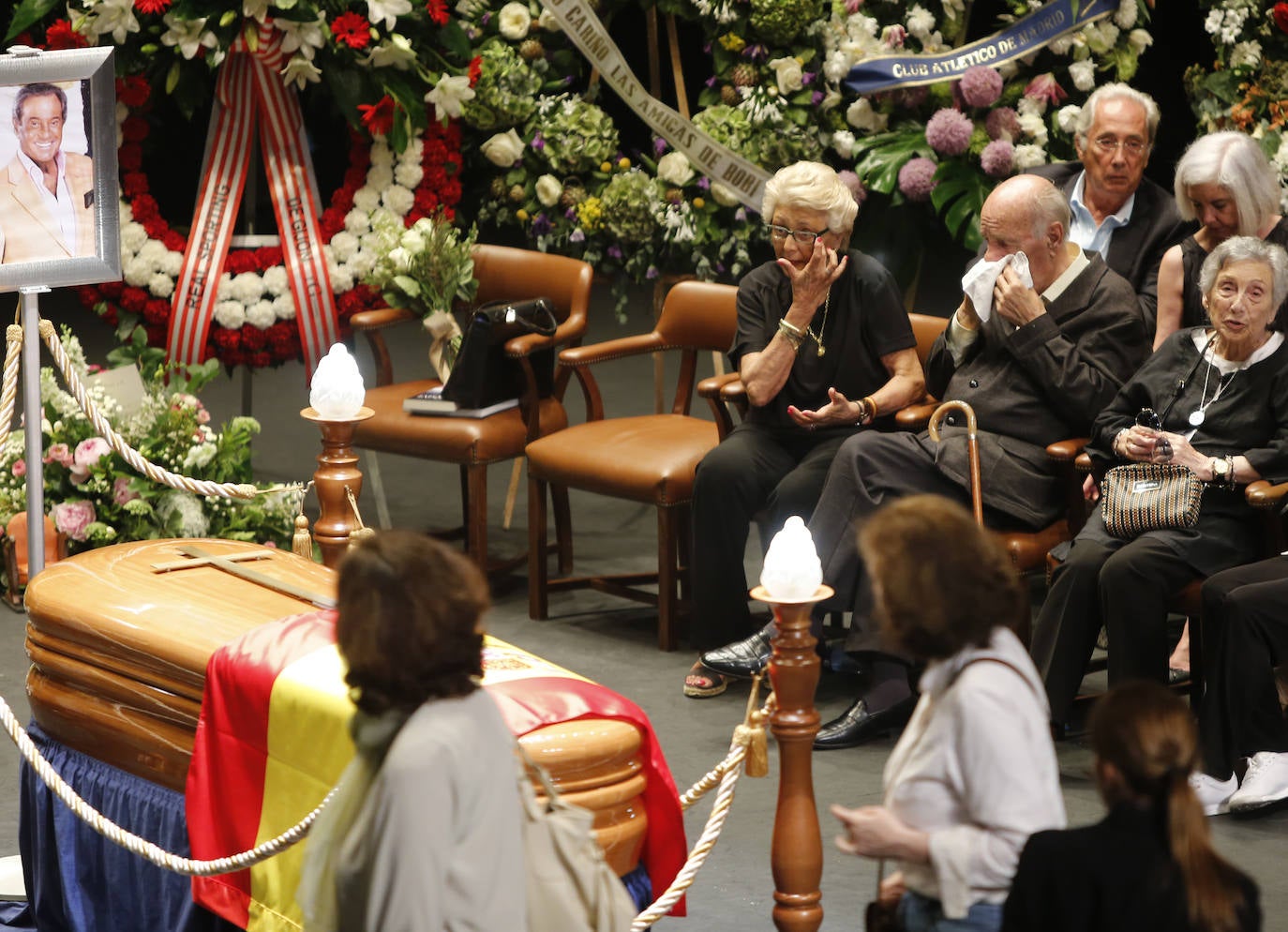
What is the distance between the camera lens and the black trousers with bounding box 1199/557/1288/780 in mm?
3871

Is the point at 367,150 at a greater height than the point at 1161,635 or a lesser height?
greater

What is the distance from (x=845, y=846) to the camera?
7.29ft

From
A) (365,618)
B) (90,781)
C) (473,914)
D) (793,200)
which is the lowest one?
(90,781)

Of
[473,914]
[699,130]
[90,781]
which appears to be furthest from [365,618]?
[699,130]

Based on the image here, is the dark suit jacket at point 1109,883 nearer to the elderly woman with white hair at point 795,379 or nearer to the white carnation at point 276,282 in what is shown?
the elderly woman with white hair at point 795,379

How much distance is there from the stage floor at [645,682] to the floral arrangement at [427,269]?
79 centimetres

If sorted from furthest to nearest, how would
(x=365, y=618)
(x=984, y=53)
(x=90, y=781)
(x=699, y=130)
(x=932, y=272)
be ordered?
(x=932, y=272), (x=699, y=130), (x=984, y=53), (x=90, y=781), (x=365, y=618)

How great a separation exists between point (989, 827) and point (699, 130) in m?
4.66

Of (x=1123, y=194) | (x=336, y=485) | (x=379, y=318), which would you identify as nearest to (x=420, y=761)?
(x=336, y=485)

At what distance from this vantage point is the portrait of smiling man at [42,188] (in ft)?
12.8

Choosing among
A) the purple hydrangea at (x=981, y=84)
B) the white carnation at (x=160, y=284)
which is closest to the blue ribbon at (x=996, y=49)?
the purple hydrangea at (x=981, y=84)

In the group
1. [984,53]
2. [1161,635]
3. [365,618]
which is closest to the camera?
[365,618]

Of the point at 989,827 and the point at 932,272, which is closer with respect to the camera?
the point at 989,827

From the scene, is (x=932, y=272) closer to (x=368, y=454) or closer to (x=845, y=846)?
(x=368, y=454)
